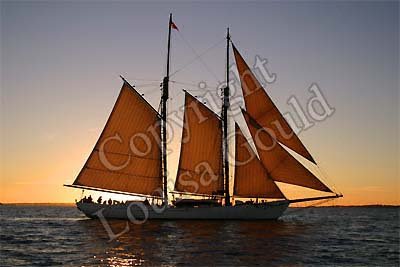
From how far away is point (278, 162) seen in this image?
53031 mm

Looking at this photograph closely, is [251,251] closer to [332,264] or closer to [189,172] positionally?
[332,264]

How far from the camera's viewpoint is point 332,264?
30.5 m

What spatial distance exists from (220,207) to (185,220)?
4441 mm

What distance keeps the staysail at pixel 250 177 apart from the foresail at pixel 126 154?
9.18 metres

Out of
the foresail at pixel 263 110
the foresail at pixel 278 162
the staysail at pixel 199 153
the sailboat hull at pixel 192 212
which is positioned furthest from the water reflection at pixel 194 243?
the foresail at pixel 263 110

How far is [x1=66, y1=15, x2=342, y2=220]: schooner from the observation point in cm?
5444

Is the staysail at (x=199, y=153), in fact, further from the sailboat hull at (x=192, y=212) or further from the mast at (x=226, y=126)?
the sailboat hull at (x=192, y=212)

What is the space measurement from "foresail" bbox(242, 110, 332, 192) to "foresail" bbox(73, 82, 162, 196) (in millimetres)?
11759

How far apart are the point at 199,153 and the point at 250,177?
6.47 metres

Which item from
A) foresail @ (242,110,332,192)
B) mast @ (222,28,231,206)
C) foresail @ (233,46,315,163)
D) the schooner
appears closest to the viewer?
foresail @ (233,46,315,163)

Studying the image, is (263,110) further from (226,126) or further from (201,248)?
(201,248)

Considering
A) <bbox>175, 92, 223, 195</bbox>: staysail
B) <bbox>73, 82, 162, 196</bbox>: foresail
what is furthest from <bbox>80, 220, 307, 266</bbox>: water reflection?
<bbox>73, 82, 162, 196</bbox>: foresail

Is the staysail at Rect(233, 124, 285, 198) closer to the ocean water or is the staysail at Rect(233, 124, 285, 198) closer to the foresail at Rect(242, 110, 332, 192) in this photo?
the foresail at Rect(242, 110, 332, 192)

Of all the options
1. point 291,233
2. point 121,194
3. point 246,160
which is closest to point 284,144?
point 246,160
